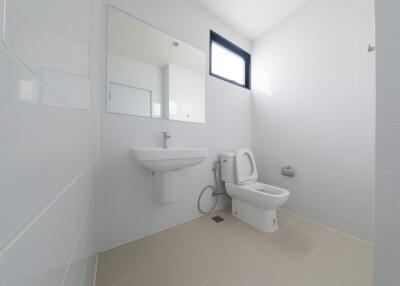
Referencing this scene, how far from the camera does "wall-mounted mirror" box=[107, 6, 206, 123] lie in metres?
1.24

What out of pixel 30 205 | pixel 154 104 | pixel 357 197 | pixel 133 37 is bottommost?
pixel 357 197

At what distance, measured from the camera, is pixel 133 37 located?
133cm

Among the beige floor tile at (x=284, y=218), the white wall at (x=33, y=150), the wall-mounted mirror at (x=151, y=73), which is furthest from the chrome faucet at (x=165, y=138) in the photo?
the beige floor tile at (x=284, y=218)

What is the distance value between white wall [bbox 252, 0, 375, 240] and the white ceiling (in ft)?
0.35

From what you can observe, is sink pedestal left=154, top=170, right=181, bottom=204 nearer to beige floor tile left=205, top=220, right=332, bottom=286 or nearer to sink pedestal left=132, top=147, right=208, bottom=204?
sink pedestal left=132, top=147, right=208, bottom=204

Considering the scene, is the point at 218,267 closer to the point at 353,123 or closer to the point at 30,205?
the point at 30,205

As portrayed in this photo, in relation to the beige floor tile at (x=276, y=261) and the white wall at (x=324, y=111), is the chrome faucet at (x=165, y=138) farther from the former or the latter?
the white wall at (x=324, y=111)

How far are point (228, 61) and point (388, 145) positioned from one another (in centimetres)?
197

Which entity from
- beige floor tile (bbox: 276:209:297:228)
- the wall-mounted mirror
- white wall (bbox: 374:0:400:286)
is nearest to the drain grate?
beige floor tile (bbox: 276:209:297:228)

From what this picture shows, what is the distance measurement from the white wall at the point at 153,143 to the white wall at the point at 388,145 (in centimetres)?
133

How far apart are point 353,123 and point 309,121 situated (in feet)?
1.15

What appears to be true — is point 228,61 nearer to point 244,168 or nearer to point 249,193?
point 244,168

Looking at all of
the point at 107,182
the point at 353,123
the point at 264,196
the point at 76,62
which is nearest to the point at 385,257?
the point at 264,196

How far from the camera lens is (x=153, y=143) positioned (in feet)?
4.66
